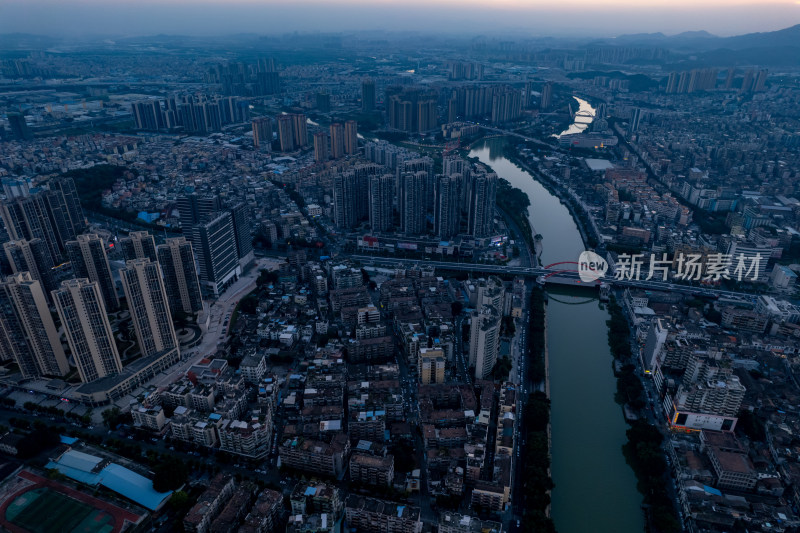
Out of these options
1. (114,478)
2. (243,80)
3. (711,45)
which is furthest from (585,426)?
(711,45)

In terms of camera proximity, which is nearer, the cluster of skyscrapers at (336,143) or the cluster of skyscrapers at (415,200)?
the cluster of skyscrapers at (415,200)

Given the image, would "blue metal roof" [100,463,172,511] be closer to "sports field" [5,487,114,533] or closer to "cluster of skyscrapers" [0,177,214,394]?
"sports field" [5,487,114,533]

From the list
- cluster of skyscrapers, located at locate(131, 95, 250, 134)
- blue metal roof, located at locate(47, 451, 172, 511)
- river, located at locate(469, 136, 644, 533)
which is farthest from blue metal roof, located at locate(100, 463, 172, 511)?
cluster of skyscrapers, located at locate(131, 95, 250, 134)

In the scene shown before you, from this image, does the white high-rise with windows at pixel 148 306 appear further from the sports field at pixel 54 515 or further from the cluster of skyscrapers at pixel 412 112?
the cluster of skyscrapers at pixel 412 112

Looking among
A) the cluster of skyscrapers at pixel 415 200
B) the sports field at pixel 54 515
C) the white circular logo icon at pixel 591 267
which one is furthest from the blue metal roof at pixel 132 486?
the white circular logo icon at pixel 591 267

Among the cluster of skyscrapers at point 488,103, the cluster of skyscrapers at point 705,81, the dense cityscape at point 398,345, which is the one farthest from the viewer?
the cluster of skyscrapers at point 705,81

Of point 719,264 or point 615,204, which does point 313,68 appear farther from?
point 719,264

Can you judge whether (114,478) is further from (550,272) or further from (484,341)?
(550,272)
